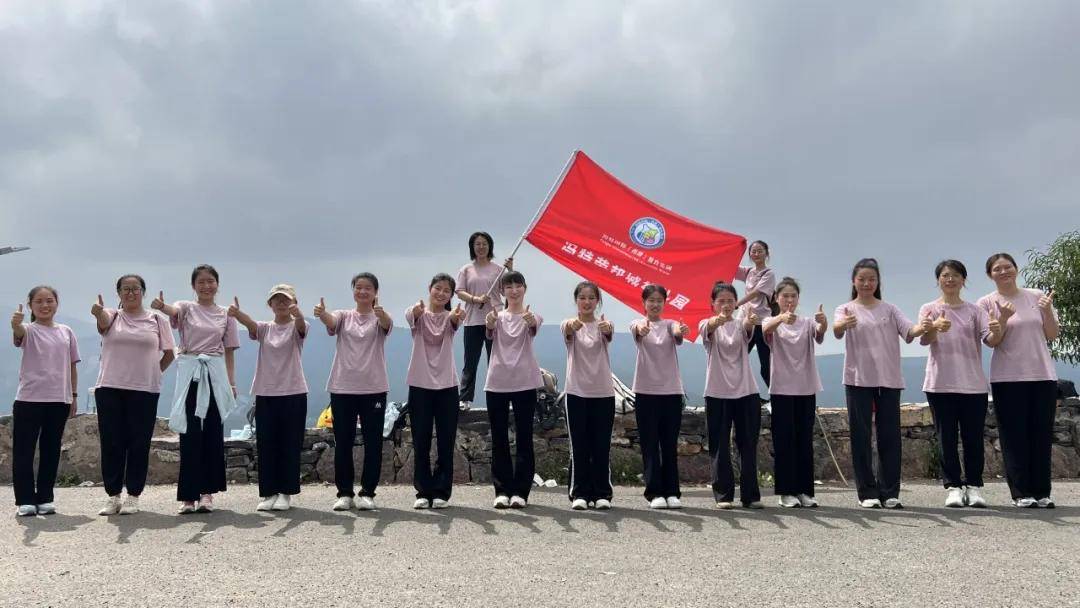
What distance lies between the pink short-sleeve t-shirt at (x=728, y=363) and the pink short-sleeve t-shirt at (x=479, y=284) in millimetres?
2475

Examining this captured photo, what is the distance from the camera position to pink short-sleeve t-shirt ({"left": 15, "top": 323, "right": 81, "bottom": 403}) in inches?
272

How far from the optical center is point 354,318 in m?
6.89

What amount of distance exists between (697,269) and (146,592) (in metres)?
7.16

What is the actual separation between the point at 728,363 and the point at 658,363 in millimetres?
586

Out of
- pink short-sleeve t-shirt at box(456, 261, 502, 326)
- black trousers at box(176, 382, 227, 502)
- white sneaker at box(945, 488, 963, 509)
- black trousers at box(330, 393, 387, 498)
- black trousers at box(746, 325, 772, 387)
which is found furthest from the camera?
black trousers at box(746, 325, 772, 387)

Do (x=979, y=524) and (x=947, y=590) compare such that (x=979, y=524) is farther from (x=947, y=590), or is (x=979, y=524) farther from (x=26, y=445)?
(x=26, y=445)

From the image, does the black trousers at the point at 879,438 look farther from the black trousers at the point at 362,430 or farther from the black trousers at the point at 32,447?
the black trousers at the point at 32,447

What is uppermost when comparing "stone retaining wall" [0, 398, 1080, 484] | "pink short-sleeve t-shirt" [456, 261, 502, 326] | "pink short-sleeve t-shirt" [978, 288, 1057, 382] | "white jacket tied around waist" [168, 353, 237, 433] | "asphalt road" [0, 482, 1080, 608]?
"pink short-sleeve t-shirt" [456, 261, 502, 326]

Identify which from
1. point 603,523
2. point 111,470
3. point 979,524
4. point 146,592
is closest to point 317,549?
point 146,592

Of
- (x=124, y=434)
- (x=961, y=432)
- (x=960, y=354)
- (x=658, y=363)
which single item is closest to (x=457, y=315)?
(x=658, y=363)

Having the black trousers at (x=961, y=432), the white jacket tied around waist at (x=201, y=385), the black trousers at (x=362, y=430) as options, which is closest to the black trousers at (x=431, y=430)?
the black trousers at (x=362, y=430)

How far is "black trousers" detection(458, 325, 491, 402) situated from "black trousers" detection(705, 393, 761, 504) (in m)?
2.64

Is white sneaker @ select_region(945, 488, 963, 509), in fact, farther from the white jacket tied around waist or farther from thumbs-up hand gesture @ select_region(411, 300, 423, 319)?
the white jacket tied around waist

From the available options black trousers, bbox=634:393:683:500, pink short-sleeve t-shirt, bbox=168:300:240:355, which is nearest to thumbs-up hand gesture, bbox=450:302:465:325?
black trousers, bbox=634:393:683:500
